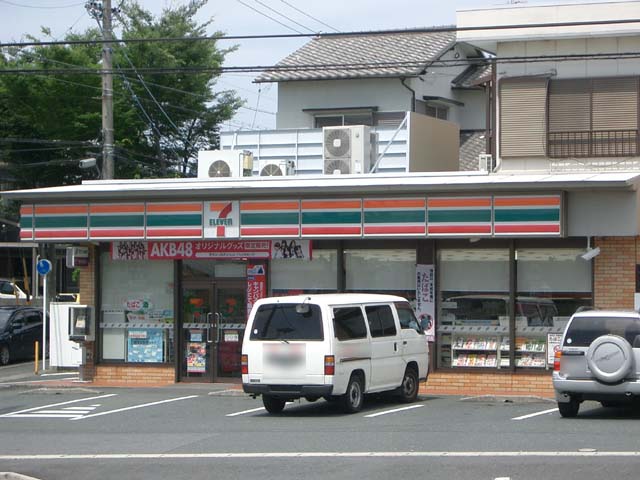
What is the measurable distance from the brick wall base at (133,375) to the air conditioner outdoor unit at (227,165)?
16.6ft

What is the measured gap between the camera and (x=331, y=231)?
75.2ft

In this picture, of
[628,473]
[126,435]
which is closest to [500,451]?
[628,473]

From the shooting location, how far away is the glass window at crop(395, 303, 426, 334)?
19880mm

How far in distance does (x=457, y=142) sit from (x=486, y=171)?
567 cm

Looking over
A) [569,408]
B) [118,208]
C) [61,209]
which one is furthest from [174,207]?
[569,408]

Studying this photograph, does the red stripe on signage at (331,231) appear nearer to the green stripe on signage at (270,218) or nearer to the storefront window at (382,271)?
the green stripe on signage at (270,218)

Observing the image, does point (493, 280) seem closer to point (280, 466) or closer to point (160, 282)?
point (160, 282)

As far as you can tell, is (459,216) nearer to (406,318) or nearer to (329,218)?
(329,218)

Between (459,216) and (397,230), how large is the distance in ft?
4.41

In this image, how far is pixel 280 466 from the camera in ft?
41.4

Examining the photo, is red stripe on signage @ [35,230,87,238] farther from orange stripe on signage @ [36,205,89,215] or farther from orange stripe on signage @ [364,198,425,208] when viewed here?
orange stripe on signage @ [364,198,425,208]

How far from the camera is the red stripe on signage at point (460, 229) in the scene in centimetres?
2189

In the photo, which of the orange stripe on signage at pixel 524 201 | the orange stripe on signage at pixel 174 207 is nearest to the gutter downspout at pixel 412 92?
the orange stripe on signage at pixel 174 207

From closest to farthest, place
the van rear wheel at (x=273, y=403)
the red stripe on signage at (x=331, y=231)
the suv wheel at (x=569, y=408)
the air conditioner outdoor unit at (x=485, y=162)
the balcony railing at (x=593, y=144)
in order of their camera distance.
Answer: the suv wheel at (x=569, y=408)
the van rear wheel at (x=273, y=403)
the red stripe on signage at (x=331, y=231)
the balcony railing at (x=593, y=144)
the air conditioner outdoor unit at (x=485, y=162)
